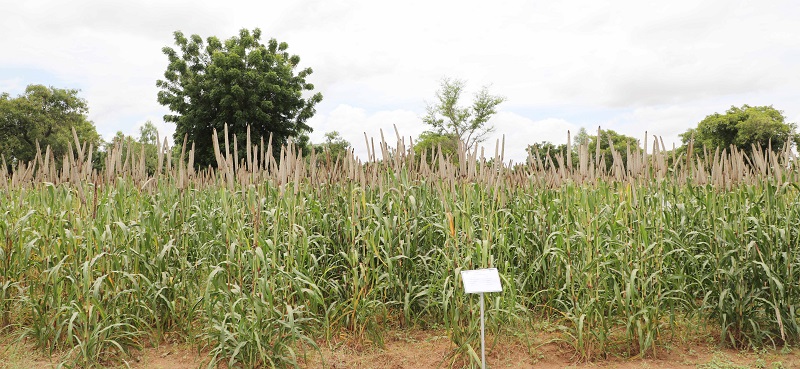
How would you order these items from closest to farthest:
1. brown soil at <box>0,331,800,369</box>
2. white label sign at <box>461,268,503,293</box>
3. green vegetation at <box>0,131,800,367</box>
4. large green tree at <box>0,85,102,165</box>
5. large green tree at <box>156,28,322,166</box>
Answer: white label sign at <box>461,268,503,293</box> < green vegetation at <box>0,131,800,367</box> < brown soil at <box>0,331,800,369</box> < large green tree at <box>156,28,322,166</box> < large green tree at <box>0,85,102,165</box>

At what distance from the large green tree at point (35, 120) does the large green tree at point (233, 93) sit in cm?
1069

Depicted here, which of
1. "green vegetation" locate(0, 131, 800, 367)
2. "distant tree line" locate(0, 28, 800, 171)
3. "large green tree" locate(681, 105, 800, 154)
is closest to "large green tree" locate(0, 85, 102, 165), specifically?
"distant tree line" locate(0, 28, 800, 171)

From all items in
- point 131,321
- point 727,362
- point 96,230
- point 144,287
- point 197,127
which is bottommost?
point 727,362

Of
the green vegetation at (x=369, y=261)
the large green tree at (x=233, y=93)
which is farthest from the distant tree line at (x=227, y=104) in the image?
the green vegetation at (x=369, y=261)

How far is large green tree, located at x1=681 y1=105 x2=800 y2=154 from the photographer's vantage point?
1348 inches

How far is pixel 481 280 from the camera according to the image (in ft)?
12.1

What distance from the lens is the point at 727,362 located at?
4.41 meters

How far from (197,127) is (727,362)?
85.6 ft

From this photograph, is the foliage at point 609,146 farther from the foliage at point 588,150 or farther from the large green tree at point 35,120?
the large green tree at point 35,120

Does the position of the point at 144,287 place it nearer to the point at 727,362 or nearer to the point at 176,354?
the point at 176,354

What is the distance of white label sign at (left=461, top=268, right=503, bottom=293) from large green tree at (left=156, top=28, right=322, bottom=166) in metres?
21.8

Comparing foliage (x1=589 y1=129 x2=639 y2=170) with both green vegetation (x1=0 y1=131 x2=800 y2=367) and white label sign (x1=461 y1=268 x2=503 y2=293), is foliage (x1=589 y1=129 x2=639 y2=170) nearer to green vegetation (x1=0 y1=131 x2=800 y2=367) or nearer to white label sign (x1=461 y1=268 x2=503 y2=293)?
green vegetation (x1=0 y1=131 x2=800 y2=367)

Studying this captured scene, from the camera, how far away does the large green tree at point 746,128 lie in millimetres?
34250

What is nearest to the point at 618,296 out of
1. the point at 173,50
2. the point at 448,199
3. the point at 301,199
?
the point at 448,199
